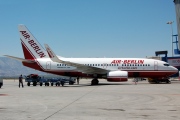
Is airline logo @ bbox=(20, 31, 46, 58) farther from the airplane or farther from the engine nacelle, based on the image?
the engine nacelle

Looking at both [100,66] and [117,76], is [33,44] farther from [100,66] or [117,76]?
[117,76]

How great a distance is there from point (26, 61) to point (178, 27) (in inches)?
1404

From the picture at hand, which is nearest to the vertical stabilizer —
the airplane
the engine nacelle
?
the airplane

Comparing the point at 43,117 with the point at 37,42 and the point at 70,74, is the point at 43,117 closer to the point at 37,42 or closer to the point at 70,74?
the point at 70,74

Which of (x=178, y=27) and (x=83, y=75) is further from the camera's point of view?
(x=83, y=75)

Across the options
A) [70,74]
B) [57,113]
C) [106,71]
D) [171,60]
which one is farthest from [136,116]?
[171,60]

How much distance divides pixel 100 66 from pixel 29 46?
11.9 metres

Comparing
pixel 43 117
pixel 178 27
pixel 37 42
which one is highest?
pixel 37 42

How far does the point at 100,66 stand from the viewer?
39281 millimetres

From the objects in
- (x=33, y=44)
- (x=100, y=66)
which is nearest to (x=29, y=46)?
(x=33, y=44)

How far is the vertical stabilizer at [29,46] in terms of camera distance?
136ft

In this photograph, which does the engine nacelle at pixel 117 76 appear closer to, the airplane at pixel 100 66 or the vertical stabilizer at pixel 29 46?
the airplane at pixel 100 66

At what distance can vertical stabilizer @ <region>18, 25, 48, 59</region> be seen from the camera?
41406mm

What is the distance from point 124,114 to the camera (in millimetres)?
10031
